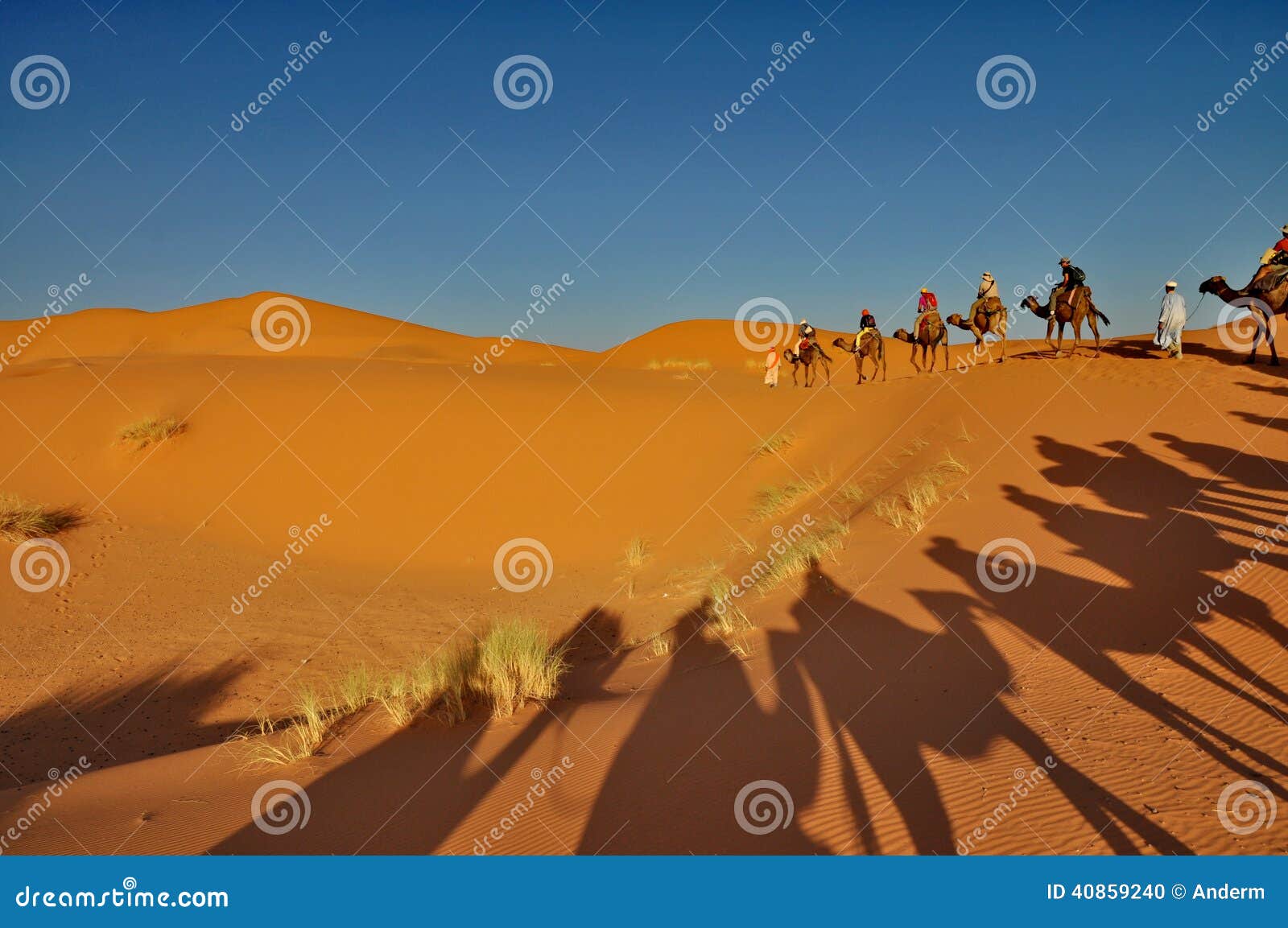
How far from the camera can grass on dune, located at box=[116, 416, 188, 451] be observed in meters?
16.8

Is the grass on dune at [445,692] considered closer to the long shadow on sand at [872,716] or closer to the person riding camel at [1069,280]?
the long shadow on sand at [872,716]

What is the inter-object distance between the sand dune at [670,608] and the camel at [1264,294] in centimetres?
121

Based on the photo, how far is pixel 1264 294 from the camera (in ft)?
45.3

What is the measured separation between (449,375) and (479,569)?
38.6 feet

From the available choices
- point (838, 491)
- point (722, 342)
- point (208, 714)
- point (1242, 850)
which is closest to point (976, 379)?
point (838, 491)

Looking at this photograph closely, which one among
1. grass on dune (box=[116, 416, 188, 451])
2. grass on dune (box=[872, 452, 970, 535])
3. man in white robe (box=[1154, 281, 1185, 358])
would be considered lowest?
grass on dune (box=[872, 452, 970, 535])

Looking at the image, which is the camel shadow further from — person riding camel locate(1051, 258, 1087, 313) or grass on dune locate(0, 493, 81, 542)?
person riding camel locate(1051, 258, 1087, 313)

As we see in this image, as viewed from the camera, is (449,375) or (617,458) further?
(449,375)

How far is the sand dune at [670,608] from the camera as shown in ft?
16.5

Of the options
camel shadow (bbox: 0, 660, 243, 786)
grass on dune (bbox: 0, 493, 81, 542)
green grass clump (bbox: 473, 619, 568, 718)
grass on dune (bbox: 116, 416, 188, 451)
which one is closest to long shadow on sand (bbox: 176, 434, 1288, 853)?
green grass clump (bbox: 473, 619, 568, 718)

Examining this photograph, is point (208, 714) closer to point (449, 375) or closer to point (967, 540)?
point (967, 540)

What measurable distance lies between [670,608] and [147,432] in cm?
1308

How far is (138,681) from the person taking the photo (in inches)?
377

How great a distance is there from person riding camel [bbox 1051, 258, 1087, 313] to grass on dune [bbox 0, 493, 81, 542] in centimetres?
2123
